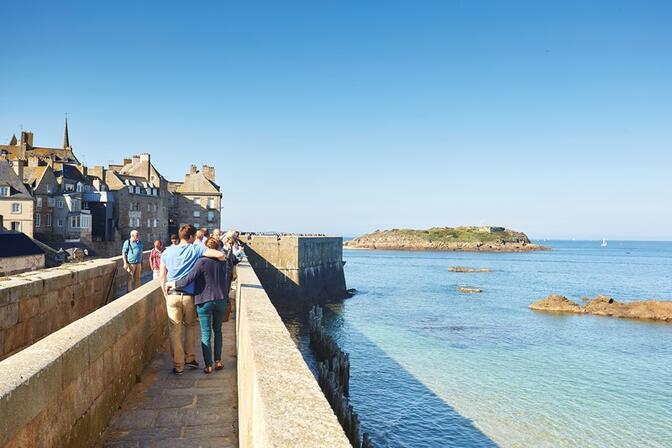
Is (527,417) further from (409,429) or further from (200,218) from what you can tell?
(200,218)

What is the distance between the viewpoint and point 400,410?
16203mm

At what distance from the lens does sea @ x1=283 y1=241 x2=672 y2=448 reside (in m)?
14.8

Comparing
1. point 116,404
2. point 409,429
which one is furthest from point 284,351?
point 409,429

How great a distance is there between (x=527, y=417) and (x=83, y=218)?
44965 mm

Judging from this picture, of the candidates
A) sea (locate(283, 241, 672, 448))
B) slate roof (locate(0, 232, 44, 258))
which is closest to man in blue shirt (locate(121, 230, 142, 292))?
sea (locate(283, 241, 672, 448))

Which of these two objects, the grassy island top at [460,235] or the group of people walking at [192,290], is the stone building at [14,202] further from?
the grassy island top at [460,235]

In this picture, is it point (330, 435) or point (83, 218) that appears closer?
point (330, 435)

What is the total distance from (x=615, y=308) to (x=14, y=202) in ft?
159

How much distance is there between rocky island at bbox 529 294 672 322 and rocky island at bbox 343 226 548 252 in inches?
4744

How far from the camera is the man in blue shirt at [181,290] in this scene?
6203 millimetres

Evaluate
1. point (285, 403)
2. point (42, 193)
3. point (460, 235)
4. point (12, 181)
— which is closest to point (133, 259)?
point (285, 403)

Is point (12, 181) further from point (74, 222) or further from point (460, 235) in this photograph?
point (460, 235)

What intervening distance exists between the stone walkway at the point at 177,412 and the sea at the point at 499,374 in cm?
875

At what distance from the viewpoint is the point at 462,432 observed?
568 inches
